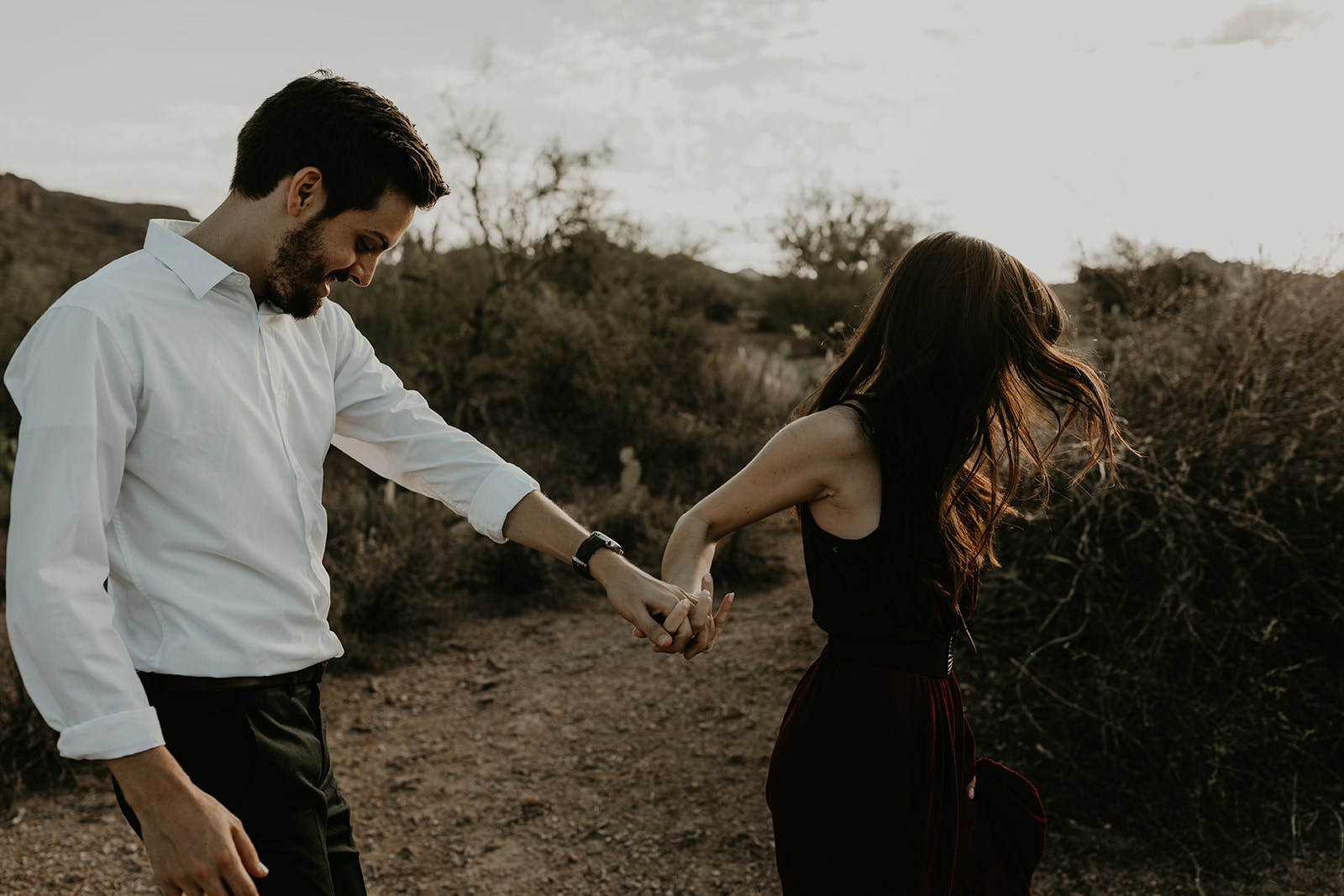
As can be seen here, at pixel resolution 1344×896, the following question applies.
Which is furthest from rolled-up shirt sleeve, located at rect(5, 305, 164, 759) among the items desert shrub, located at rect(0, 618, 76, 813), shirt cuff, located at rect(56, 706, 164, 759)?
desert shrub, located at rect(0, 618, 76, 813)

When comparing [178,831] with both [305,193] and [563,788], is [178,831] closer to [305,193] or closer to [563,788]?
[305,193]

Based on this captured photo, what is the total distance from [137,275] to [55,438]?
39cm

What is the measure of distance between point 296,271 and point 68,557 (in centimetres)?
71

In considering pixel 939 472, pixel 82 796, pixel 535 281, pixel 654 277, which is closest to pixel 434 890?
pixel 82 796

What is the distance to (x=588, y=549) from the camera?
2.11 metres

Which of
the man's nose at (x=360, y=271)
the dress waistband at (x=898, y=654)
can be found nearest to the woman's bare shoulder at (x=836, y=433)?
the dress waistband at (x=898, y=654)

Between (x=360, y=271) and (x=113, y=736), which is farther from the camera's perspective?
(x=360, y=271)

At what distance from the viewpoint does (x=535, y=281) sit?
13.1 m

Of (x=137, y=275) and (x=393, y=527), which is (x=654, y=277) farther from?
(x=137, y=275)

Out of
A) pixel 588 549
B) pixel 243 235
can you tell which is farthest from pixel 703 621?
pixel 243 235

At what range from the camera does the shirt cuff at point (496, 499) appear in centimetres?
210

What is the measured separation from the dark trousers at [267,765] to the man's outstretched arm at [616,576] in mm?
589

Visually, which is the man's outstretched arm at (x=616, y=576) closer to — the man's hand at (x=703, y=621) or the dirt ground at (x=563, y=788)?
the man's hand at (x=703, y=621)

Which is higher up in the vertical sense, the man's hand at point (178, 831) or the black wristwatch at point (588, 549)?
the black wristwatch at point (588, 549)
